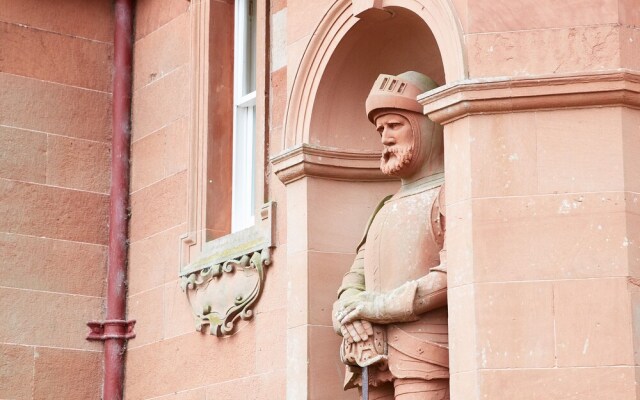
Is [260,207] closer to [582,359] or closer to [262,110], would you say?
[262,110]

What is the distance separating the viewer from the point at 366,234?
9.72 meters

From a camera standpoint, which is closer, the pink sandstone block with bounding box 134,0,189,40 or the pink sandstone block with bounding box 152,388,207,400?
the pink sandstone block with bounding box 152,388,207,400

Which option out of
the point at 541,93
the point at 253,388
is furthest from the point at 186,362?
the point at 541,93

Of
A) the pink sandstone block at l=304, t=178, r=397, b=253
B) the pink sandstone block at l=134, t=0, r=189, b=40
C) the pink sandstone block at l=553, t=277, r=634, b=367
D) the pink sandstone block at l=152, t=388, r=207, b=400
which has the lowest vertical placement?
the pink sandstone block at l=553, t=277, r=634, b=367

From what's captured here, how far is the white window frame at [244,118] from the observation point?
38.7ft

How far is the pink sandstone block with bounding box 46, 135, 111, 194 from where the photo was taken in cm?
1238

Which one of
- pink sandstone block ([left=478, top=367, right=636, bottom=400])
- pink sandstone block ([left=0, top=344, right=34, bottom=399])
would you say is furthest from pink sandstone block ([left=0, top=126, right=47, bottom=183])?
pink sandstone block ([left=478, top=367, right=636, bottom=400])

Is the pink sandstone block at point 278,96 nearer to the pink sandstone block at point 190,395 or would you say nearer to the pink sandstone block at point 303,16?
the pink sandstone block at point 303,16

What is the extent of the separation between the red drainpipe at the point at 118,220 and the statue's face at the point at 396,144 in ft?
10.7

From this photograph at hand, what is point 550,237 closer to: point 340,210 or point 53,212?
point 340,210

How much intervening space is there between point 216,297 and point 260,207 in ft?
2.15

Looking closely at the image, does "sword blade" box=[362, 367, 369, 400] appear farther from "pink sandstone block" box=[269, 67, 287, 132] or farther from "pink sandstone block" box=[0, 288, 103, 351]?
"pink sandstone block" box=[0, 288, 103, 351]

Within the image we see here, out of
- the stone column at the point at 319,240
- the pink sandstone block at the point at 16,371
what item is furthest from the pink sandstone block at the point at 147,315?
the stone column at the point at 319,240

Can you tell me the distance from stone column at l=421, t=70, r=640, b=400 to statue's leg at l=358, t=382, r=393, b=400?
779mm
